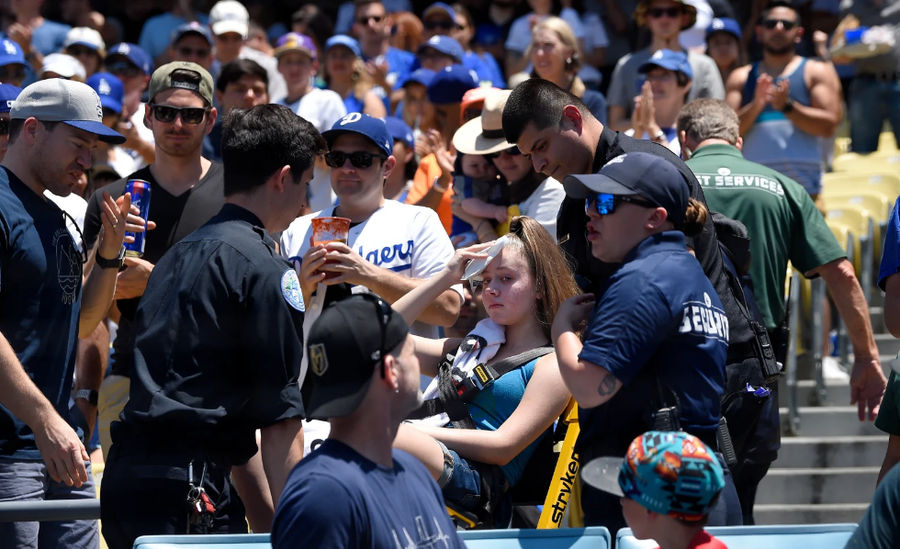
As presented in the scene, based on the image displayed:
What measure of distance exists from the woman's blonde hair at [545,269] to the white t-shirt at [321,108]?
424 centimetres

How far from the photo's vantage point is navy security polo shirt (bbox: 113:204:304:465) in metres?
3.87

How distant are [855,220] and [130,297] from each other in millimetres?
5919

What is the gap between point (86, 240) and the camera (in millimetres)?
5723

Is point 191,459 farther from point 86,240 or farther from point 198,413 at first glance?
point 86,240

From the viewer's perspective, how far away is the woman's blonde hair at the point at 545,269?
5055 millimetres

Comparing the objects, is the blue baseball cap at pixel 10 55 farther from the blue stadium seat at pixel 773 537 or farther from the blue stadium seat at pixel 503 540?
the blue stadium seat at pixel 773 537

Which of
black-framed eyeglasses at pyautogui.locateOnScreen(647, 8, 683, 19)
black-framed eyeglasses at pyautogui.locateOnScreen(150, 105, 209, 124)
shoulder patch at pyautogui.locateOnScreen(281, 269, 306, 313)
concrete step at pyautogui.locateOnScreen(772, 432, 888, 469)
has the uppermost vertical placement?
black-framed eyeglasses at pyautogui.locateOnScreen(647, 8, 683, 19)

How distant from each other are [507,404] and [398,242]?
1147 mm

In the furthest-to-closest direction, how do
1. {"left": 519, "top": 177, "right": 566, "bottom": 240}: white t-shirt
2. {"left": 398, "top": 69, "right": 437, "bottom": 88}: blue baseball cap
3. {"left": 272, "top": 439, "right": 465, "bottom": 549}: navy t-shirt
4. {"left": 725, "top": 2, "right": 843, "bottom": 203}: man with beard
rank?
{"left": 398, "top": 69, "right": 437, "bottom": 88}: blue baseball cap → {"left": 725, "top": 2, "right": 843, "bottom": 203}: man with beard → {"left": 519, "top": 177, "right": 566, "bottom": 240}: white t-shirt → {"left": 272, "top": 439, "right": 465, "bottom": 549}: navy t-shirt

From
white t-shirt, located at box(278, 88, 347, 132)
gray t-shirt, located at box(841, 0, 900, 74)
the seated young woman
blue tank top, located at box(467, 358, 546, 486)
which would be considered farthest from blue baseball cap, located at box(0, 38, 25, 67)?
gray t-shirt, located at box(841, 0, 900, 74)

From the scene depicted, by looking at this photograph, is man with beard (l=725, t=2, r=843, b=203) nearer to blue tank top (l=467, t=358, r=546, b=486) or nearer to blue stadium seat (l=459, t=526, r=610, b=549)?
blue tank top (l=467, t=358, r=546, b=486)

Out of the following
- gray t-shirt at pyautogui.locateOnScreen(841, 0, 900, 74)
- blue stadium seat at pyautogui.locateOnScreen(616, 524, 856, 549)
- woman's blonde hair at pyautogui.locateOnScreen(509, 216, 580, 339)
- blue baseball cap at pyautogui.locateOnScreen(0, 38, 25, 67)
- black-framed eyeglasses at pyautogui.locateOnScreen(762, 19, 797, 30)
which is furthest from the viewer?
gray t-shirt at pyautogui.locateOnScreen(841, 0, 900, 74)

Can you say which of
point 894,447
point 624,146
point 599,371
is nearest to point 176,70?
point 624,146

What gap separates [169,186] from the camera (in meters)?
5.89
